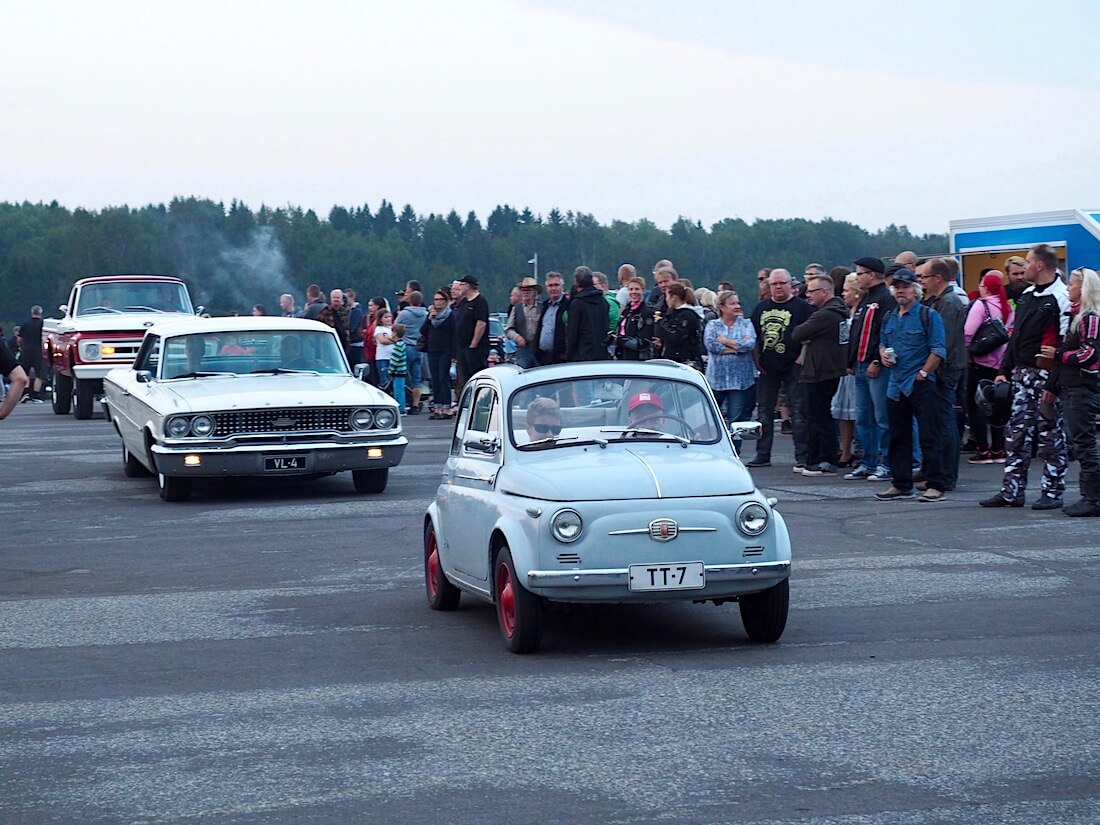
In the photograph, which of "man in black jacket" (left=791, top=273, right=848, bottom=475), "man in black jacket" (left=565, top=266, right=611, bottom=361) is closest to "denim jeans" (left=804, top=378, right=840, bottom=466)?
"man in black jacket" (left=791, top=273, right=848, bottom=475)

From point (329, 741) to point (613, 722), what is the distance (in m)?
1.12

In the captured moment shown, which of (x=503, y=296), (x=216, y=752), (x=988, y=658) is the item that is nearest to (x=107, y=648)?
(x=216, y=752)

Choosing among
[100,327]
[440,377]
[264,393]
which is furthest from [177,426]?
[100,327]

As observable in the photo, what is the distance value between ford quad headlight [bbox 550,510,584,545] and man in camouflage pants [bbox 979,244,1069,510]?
6392 millimetres

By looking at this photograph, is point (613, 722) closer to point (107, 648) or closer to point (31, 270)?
point (107, 648)

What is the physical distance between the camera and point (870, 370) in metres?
14.6

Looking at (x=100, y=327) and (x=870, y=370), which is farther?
(x=100, y=327)

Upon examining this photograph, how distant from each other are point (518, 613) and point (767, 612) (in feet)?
4.08

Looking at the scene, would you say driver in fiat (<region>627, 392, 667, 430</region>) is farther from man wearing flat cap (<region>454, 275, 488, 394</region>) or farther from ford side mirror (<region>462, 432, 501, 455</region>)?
man wearing flat cap (<region>454, 275, 488, 394</region>)

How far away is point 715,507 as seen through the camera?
7.99 m

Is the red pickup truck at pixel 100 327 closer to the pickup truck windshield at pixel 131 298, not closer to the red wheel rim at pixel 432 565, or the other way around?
the pickup truck windshield at pixel 131 298

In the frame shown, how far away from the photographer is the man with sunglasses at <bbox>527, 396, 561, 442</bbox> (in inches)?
345

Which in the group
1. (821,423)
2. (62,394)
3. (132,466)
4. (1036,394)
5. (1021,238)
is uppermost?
(1021,238)

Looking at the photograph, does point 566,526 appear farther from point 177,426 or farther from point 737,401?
point 737,401
